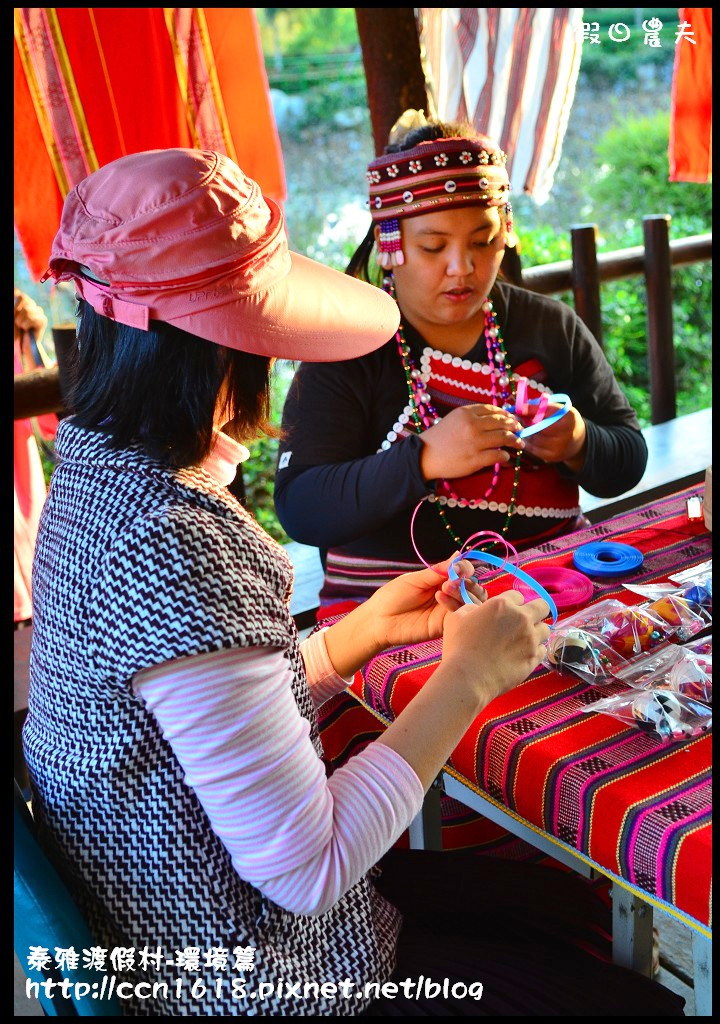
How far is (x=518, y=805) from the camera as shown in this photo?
1259 millimetres

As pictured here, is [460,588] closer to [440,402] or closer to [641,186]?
[440,402]

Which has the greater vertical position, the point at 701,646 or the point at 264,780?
the point at 264,780

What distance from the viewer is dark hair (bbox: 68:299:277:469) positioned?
43.1 inches

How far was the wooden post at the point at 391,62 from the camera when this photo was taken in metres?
3.40

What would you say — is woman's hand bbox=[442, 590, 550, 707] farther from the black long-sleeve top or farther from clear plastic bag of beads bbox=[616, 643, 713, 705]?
the black long-sleeve top

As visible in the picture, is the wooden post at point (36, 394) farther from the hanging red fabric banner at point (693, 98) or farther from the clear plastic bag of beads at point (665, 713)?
the hanging red fabric banner at point (693, 98)

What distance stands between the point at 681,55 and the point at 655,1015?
4.84 meters

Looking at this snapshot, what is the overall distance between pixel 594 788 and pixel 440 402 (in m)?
1.29

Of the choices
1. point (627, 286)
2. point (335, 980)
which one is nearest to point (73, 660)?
point (335, 980)

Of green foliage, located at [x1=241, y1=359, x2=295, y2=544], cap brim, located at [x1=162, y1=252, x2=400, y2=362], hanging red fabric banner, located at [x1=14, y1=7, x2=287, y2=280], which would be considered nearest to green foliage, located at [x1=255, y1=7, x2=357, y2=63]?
green foliage, located at [x1=241, y1=359, x2=295, y2=544]

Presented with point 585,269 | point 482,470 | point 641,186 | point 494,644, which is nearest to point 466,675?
point 494,644

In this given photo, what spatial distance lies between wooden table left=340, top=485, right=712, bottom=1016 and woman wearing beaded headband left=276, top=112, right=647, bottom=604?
0.67m

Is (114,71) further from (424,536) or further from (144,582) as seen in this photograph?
(144,582)

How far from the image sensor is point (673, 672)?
1.33 m
